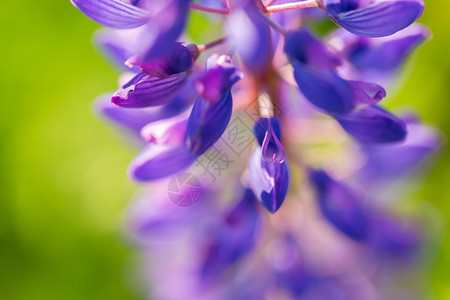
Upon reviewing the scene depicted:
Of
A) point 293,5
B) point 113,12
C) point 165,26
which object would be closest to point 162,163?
point 113,12

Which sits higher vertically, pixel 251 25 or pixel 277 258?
pixel 251 25

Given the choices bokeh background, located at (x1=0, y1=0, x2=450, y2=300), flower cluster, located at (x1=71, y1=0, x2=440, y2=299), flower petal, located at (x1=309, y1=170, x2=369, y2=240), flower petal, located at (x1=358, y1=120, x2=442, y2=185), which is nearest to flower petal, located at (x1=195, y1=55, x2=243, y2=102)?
flower cluster, located at (x1=71, y1=0, x2=440, y2=299)

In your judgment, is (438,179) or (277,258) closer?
(277,258)

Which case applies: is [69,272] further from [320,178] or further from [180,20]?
[180,20]

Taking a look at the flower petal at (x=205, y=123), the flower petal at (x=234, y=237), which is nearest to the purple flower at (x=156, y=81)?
the flower petal at (x=205, y=123)

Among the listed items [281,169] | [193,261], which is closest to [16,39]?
[193,261]

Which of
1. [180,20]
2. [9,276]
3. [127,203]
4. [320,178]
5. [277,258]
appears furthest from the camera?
[127,203]
